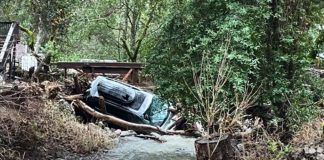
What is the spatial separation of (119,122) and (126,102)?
70 cm

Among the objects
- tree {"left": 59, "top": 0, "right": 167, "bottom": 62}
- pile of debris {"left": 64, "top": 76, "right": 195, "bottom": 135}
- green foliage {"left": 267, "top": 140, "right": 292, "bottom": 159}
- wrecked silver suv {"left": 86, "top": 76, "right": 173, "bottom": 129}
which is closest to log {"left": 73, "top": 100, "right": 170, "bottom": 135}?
pile of debris {"left": 64, "top": 76, "right": 195, "bottom": 135}

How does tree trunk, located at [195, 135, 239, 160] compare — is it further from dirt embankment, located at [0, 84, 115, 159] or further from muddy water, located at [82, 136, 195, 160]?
dirt embankment, located at [0, 84, 115, 159]

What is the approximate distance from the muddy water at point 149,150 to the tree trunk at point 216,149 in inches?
84.8

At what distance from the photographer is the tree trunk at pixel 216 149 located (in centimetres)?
769

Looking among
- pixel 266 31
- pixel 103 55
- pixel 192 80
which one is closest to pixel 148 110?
pixel 192 80

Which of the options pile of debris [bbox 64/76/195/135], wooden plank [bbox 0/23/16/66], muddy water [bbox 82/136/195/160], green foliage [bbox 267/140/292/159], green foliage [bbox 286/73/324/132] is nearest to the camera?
green foliage [bbox 267/140/292/159]

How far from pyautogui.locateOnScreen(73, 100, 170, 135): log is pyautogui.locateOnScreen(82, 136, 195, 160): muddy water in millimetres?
324

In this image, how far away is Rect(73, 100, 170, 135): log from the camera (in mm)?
12461

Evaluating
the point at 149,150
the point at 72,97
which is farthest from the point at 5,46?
the point at 149,150

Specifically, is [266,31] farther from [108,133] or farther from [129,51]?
[129,51]

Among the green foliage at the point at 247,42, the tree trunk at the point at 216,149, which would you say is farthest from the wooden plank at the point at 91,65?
the tree trunk at the point at 216,149

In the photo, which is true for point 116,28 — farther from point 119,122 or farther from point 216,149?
point 216,149

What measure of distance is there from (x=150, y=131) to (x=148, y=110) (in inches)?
34.1

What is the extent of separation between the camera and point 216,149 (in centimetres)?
770
